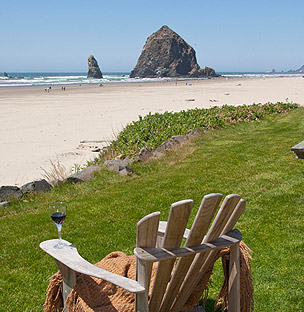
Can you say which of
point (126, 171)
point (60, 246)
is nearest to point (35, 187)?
point (126, 171)

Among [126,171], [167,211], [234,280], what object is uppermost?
[234,280]

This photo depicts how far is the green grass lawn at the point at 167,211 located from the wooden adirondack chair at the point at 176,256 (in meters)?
1.29

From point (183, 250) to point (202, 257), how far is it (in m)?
0.24

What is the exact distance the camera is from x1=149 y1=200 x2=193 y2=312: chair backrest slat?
213 centimetres

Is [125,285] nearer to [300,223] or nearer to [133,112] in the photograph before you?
[300,223]

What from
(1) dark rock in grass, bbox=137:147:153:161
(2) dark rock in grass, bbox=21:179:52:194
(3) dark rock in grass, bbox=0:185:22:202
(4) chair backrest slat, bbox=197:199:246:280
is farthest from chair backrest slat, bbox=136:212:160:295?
(1) dark rock in grass, bbox=137:147:153:161

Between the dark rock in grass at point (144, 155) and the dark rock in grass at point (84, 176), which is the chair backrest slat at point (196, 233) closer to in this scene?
the dark rock in grass at point (84, 176)

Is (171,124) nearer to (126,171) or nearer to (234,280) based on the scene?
(126,171)

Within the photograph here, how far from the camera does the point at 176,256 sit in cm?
221

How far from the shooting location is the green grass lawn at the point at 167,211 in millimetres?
4059

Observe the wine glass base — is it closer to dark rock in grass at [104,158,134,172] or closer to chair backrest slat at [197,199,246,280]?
chair backrest slat at [197,199,246,280]

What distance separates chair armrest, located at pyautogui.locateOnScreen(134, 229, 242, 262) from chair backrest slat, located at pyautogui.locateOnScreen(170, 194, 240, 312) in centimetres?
5

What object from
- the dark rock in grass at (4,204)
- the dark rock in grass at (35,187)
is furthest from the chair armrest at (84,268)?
the dark rock in grass at (35,187)

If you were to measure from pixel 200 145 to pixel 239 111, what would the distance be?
476 centimetres
